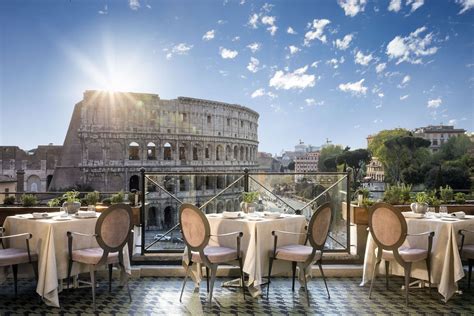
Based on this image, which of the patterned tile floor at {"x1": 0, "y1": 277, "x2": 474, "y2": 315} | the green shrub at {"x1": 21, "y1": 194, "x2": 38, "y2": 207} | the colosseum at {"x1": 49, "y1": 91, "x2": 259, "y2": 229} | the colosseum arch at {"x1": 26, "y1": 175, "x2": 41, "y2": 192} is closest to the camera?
the patterned tile floor at {"x1": 0, "y1": 277, "x2": 474, "y2": 315}

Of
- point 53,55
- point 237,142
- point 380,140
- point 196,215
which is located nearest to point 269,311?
point 196,215

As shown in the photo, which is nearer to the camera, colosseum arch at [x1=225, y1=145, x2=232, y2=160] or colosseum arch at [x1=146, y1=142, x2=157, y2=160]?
colosseum arch at [x1=146, y1=142, x2=157, y2=160]

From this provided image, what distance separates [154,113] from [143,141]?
304 cm

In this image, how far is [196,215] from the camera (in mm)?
3545

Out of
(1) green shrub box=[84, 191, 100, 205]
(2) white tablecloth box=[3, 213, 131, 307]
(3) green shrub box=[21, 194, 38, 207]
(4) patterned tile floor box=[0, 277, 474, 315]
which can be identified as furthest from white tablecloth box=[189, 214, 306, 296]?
(3) green shrub box=[21, 194, 38, 207]

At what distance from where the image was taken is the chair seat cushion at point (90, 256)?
3.50 m

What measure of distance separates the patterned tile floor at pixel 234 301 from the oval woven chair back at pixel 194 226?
0.53 metres

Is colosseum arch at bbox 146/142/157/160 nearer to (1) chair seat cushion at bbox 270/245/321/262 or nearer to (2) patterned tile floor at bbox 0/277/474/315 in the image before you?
(2) patterned tile floor at bbox 0/277/474/315

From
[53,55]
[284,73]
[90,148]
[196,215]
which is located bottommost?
[196,215]

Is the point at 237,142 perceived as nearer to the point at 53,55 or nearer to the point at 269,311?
the point at 53,55

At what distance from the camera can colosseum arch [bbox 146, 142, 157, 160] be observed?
40750 millimetres

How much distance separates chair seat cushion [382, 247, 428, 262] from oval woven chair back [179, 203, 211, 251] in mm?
1705

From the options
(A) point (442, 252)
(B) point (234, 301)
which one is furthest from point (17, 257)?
(A) point (442, 252)

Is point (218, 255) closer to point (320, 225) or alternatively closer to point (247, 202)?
point (247, 202)
